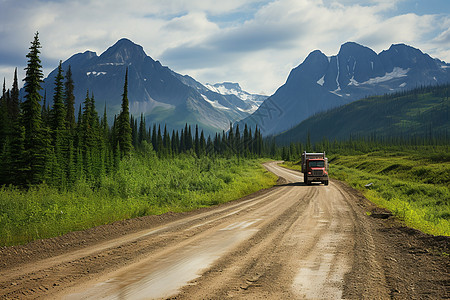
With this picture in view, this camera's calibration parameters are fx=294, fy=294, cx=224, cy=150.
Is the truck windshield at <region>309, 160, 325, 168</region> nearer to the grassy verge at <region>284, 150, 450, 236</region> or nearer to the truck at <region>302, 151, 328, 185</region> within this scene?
the truck at <region>302, 151, 328, 185</region>

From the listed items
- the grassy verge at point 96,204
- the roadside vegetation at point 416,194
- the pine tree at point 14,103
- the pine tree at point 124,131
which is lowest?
the roadside vegetation at point 416,194

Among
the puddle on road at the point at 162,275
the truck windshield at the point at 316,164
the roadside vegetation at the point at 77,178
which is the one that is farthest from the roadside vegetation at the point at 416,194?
the roadside vegetation at the point at 77,178

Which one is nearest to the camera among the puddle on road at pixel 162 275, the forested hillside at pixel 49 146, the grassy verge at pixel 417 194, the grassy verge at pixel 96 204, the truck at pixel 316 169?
the puddle on road at pixel 162 275

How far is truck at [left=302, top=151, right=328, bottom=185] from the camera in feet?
100

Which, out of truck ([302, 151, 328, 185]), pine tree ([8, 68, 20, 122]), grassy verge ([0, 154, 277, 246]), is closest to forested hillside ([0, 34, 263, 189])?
grassy verge ([0, 154, 277, 246])

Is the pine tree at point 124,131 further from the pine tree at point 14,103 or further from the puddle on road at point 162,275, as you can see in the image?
the puddle on road at point 162,275

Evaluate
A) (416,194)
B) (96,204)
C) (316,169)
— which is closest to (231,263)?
(96,204)

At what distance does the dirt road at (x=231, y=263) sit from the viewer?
4.89m

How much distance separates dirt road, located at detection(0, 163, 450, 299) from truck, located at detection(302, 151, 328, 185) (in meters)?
20.2

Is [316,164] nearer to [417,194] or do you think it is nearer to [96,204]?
[417,194]

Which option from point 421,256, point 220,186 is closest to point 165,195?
point 220,186

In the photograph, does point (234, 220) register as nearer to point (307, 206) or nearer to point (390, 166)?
point (307, 206)

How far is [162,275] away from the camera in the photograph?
5.64 metres

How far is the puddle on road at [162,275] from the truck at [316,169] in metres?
24.0
